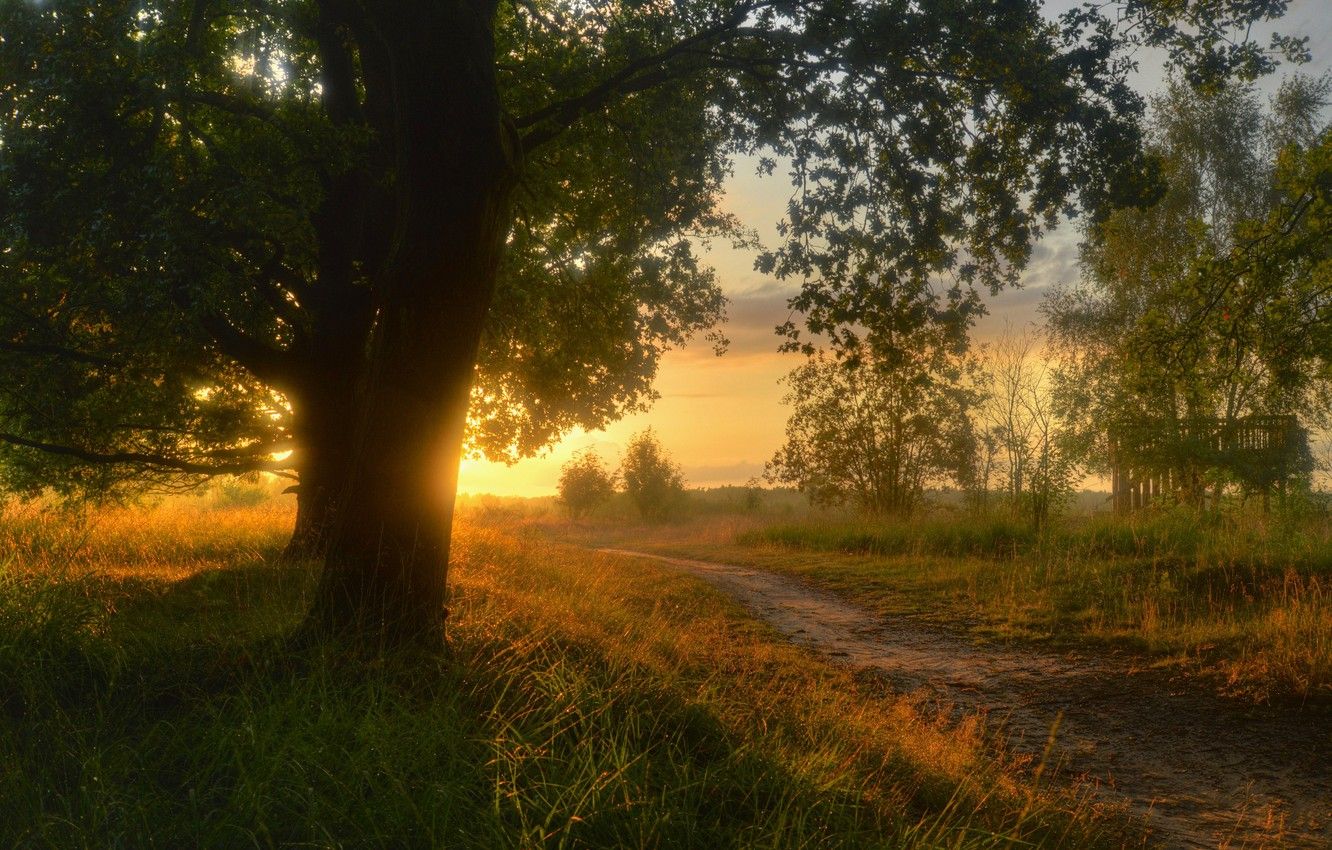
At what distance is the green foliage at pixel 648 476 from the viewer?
139 feet

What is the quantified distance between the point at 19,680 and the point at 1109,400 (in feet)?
88.6

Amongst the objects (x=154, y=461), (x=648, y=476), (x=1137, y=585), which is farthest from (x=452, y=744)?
(x=648, y=476)

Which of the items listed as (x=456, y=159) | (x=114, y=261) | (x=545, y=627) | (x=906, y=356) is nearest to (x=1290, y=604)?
(x=906, y=356)

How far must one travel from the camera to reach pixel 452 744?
430 cm

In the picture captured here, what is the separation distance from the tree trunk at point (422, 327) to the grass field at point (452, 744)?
2.11 feet

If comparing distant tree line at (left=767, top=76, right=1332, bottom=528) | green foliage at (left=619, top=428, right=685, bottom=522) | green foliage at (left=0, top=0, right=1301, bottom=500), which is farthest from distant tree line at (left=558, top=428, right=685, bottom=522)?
green foliage at (left=0, top=0, right=1301, bottom=500)

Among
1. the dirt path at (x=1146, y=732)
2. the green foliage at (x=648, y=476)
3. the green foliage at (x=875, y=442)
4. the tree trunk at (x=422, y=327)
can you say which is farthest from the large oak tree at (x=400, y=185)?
the green foliage at (x=648, y=476)

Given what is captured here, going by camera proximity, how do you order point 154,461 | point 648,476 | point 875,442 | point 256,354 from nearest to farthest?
point 256,354 < point 154,461 < point 875,442 < point 648,476

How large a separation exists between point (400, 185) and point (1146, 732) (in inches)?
311

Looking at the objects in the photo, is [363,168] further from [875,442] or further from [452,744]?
[875,442]

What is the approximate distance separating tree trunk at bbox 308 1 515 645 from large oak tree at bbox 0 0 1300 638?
0.08ft

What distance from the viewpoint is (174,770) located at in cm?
441

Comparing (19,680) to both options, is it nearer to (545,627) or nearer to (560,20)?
(545,627)

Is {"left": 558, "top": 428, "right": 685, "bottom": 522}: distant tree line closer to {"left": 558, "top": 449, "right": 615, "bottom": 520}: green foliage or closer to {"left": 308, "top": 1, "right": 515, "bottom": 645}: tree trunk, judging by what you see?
{"left": 558, "top": 449, "right": 615, "bottom": 520}: green foliage
